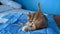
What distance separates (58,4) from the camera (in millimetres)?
2051

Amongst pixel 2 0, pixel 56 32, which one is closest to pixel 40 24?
pixel 56 32

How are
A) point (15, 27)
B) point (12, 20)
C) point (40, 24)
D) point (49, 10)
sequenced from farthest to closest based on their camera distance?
point (49, 10)
point (12, 20)
point (15, 27)
point (40, 24)

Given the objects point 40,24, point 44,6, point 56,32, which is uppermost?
point 44,6

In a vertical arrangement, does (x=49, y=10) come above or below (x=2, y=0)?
below

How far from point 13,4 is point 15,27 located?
897 mm

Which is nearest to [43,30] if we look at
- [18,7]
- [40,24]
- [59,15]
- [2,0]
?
[40,24]

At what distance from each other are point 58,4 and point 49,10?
214mm

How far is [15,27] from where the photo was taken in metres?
1.53

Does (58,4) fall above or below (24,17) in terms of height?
above

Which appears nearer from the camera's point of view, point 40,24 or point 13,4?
point 40,24

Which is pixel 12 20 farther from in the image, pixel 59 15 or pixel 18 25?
pixel 59 15

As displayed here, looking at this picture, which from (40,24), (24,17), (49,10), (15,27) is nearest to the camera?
(40,24)

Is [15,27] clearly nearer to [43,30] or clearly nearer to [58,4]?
[43,30]

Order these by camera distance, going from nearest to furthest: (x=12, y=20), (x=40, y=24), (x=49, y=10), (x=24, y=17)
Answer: (x=40, y=24)
(x=12, y=20)
(x=24, y=17)
(x=49, y=10)
